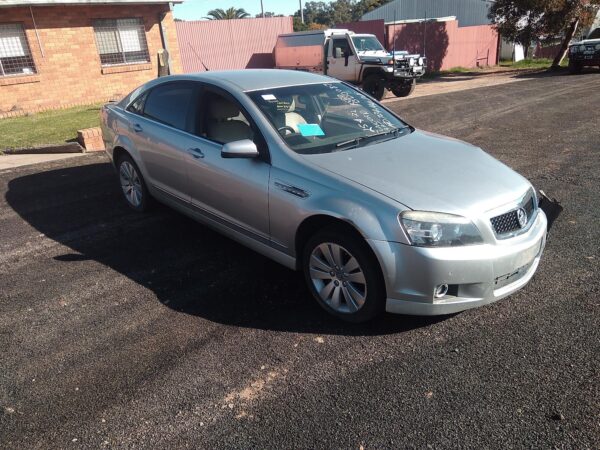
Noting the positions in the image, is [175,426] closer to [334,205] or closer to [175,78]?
[334,205]

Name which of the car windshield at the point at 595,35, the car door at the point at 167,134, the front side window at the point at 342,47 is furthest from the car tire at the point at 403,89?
the car door at the point at 167,134

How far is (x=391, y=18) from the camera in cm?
4428

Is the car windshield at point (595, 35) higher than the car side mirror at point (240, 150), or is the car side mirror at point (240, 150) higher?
the car side mirror at point (240, 150)

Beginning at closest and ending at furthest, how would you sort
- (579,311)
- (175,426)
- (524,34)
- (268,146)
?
(175,426)
(579,311)
(268,146)
(524,34)

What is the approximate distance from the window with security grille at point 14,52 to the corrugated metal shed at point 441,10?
32.9 metres

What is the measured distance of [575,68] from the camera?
2144cm

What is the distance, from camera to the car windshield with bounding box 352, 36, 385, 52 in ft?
56.1

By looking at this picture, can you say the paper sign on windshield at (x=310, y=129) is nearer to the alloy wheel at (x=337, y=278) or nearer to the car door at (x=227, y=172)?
the car door at (x=227, y=172)

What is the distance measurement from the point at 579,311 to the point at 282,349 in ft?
6.87

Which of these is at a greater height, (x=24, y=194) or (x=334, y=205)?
(x=334, y=205)

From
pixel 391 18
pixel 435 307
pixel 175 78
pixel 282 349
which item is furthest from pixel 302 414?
pixel 391 18

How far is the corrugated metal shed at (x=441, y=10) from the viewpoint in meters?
40.6

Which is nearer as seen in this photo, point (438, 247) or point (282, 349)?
point (438, 247)

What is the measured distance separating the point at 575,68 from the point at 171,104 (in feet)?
71.1
